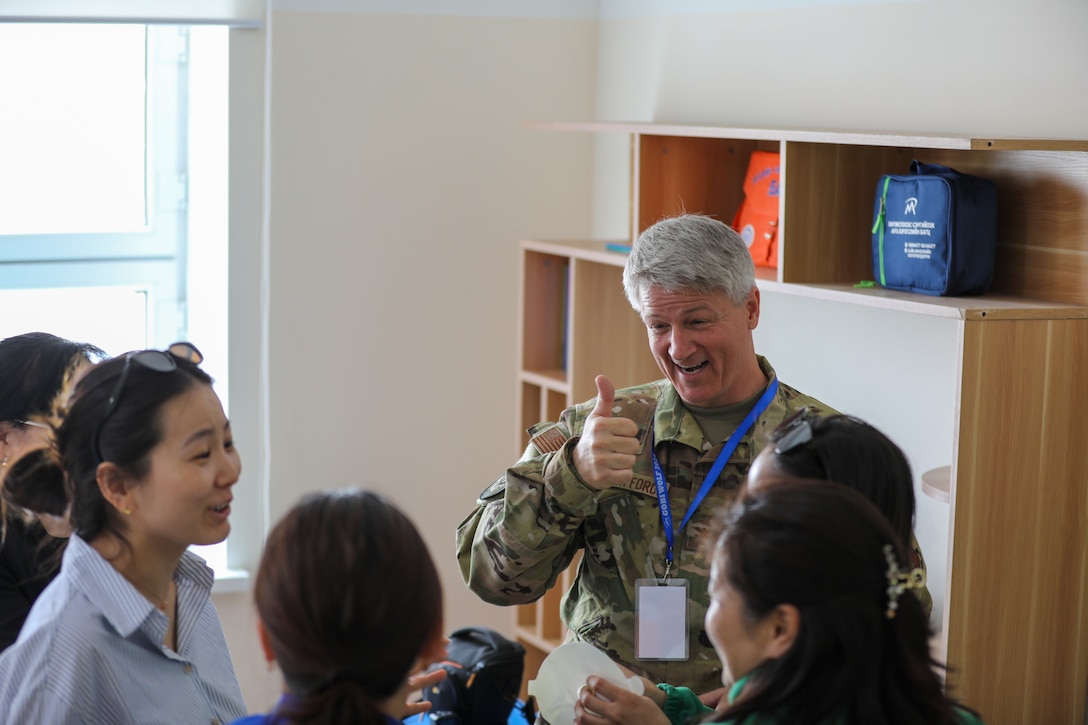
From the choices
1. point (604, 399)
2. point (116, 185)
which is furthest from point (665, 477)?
point (116, 185)

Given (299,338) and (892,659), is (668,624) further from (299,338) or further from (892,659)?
(299,338)

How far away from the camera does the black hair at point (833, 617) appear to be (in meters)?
1.25

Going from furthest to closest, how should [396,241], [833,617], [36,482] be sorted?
[396,241] < [36,482] < [833,617]

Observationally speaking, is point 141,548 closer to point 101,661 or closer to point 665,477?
point 101,661

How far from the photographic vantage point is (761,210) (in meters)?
3.19

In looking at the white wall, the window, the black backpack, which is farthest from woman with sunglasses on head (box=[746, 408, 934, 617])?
the window

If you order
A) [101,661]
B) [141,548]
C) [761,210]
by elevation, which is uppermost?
[761,210]

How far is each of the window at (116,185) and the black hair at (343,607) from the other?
2811 millimetres

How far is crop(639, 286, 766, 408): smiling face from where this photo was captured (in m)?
2.16

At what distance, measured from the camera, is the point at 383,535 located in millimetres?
1301

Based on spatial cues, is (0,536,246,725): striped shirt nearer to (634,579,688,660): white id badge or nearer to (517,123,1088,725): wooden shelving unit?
(634,579,688,660): white id badge

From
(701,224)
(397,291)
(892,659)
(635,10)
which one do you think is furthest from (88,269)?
(892,659)

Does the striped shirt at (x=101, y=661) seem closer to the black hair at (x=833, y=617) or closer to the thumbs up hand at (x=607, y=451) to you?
the thumbs up hand at (x=607, y=451)

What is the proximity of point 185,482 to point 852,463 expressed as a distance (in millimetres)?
939
